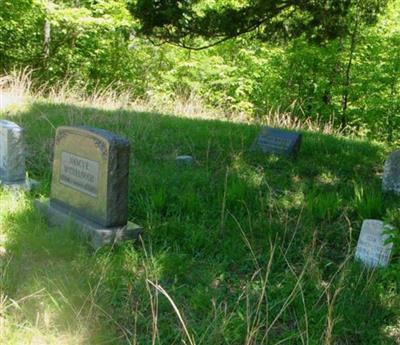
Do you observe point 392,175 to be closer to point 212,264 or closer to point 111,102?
point 212,264

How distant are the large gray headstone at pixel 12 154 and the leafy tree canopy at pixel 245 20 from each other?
6.97 feet

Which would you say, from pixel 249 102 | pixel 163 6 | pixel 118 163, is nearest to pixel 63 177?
pixel 118 163

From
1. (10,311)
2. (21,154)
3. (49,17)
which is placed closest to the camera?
(10,311)

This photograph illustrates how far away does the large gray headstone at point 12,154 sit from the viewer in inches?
218

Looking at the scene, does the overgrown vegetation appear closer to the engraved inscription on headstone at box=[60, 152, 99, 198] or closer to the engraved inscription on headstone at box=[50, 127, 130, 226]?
the engraved inscription on headstone at box=[50, 127, 130, 226]

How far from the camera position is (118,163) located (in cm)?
434

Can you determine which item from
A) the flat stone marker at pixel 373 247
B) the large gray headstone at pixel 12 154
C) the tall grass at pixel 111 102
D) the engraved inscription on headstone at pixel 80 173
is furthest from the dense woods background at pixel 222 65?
the flat stone marker at pixel 373 247

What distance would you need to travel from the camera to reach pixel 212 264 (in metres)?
4.16

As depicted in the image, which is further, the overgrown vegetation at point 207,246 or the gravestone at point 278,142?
the gravestone at point 278,142

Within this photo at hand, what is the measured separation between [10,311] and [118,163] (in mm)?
1500

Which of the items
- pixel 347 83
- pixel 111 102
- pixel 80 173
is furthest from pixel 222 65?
pixel 80 173

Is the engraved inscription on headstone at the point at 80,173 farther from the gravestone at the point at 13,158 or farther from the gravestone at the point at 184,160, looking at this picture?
the gravestone at the point at 184,160

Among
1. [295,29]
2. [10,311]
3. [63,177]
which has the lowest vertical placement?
[10,311]

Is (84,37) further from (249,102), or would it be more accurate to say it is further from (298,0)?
(298,0)
